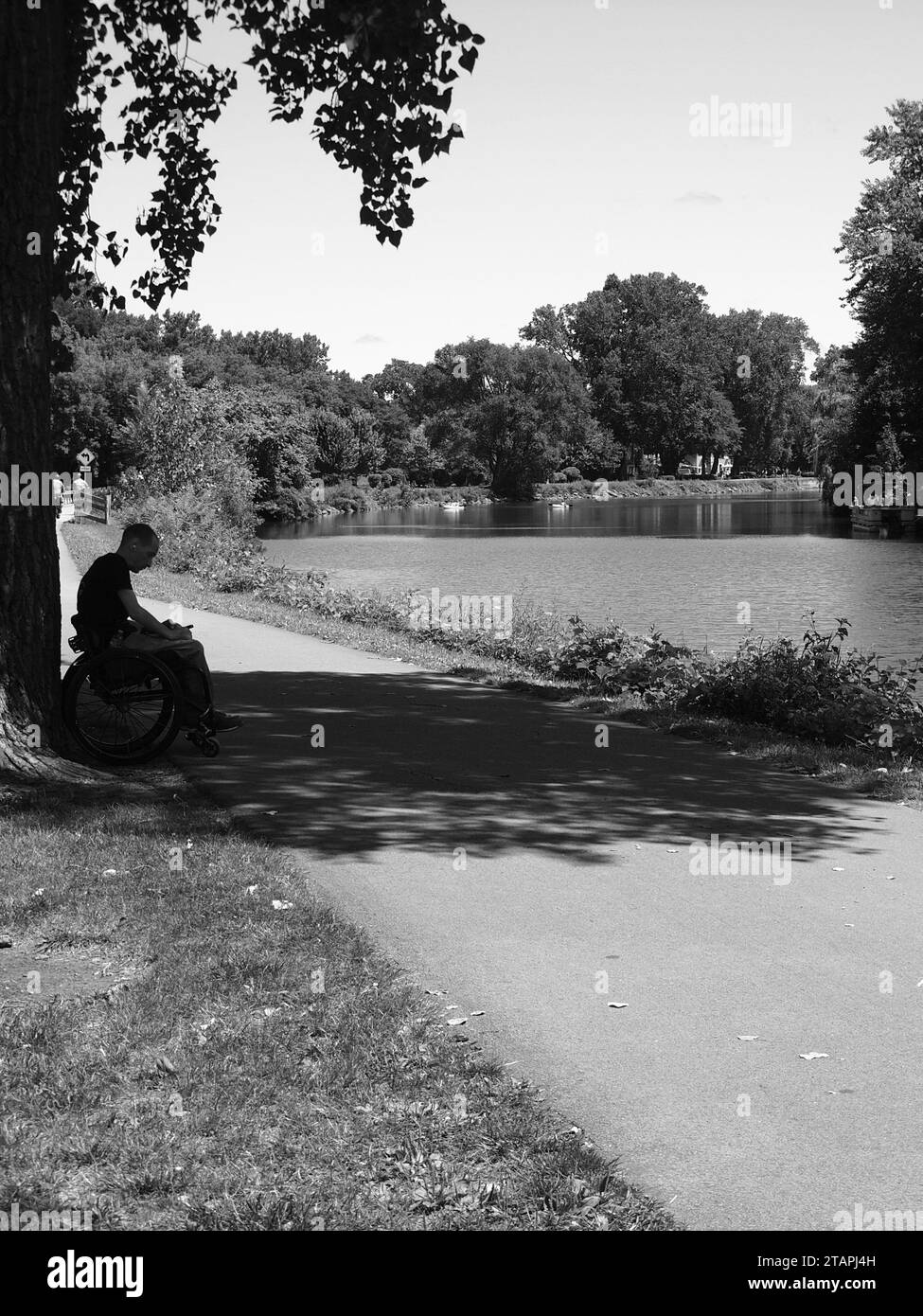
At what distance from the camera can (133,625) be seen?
9.59m

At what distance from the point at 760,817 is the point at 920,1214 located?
4.85 metres

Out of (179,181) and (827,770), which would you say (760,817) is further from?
(179,181)

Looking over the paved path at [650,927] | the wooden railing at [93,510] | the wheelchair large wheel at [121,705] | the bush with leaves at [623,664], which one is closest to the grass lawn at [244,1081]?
the paved path at [650,927]

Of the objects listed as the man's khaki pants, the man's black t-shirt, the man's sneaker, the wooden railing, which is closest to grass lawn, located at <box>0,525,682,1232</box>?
the man's khaki pants

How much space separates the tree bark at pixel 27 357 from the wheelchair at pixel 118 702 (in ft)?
1.49

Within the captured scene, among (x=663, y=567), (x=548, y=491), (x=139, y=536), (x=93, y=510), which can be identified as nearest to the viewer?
(x=139, y=536)

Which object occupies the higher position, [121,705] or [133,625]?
[133,625]

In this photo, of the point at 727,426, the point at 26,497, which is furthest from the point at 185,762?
the point at 727,426

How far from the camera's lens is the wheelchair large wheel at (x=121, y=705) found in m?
9.00

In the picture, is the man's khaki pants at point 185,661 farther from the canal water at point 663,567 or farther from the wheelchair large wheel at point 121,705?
the canal water at point 663,567

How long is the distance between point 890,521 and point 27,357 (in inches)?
2531

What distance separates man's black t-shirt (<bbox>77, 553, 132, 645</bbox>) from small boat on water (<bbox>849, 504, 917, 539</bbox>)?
60889mm

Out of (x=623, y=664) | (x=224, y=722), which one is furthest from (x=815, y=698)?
(x=224, y=722)

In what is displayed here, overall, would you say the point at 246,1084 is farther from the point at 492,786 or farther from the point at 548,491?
the point at 548,491
